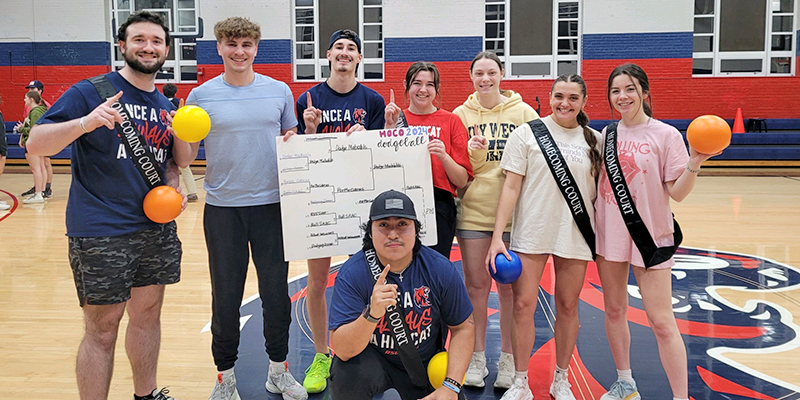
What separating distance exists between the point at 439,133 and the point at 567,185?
0.71 meters

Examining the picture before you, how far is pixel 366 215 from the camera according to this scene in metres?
3.20

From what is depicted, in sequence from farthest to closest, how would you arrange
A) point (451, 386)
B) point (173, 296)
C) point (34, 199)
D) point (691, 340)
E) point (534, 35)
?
point (534, 35)
point (34, 199)
point (173, 296)
point (691, 340)
point (451, 386)

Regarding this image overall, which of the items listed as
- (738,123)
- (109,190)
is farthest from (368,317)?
(738,123)

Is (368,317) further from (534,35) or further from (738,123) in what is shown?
(738,123)

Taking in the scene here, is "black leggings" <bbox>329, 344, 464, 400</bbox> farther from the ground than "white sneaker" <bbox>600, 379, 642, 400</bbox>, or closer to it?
farther from the ground

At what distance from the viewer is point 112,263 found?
2.56 meters

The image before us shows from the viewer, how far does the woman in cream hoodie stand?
126 inches

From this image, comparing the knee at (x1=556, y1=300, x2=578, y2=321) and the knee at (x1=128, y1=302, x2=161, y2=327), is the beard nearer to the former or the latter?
the knee at (x1=128, y1=302, x2=161, y2=327)

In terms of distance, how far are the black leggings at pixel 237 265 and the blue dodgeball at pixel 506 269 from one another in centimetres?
111

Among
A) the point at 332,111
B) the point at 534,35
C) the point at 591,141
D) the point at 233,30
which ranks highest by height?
the point at 534,35

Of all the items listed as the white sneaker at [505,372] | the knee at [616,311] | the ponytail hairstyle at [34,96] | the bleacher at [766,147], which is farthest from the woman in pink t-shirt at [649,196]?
the bleacher at [766,147]

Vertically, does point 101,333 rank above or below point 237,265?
below

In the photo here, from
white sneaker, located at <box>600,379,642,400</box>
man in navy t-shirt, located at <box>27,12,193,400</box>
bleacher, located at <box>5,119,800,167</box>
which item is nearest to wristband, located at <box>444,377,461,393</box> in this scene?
white sneaker, located at <box>600,379,642,400</box>

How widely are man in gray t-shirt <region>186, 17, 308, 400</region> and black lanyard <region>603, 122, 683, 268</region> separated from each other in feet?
5.20
